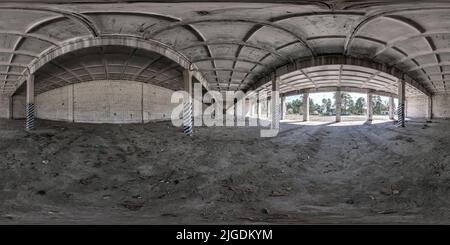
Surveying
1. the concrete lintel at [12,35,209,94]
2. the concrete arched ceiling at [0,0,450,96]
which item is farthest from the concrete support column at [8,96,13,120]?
the concrete lintel at [12,35,209,94]

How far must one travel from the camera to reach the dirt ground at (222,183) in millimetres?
6074

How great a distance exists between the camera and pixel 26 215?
6.04m

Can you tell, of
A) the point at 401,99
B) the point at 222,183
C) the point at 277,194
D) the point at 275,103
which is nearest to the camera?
the point at 277,194

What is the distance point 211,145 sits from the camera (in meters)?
14.1

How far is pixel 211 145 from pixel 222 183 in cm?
541

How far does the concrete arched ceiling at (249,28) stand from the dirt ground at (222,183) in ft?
16.2

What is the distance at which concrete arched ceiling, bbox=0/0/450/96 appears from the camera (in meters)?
6.53

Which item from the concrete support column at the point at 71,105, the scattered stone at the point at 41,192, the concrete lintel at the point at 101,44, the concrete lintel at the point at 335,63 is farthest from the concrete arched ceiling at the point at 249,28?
the scattered stone at the point at 41,192

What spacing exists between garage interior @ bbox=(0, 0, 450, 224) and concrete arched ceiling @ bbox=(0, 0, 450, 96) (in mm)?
71

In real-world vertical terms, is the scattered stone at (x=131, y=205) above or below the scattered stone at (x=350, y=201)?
below

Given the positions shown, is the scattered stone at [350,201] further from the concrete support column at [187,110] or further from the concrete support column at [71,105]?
the concrete support column at [71,105]

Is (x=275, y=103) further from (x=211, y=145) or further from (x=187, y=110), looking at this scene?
(x=211, y=145)

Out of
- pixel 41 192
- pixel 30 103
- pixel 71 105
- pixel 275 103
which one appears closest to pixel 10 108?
pixel 71 105
